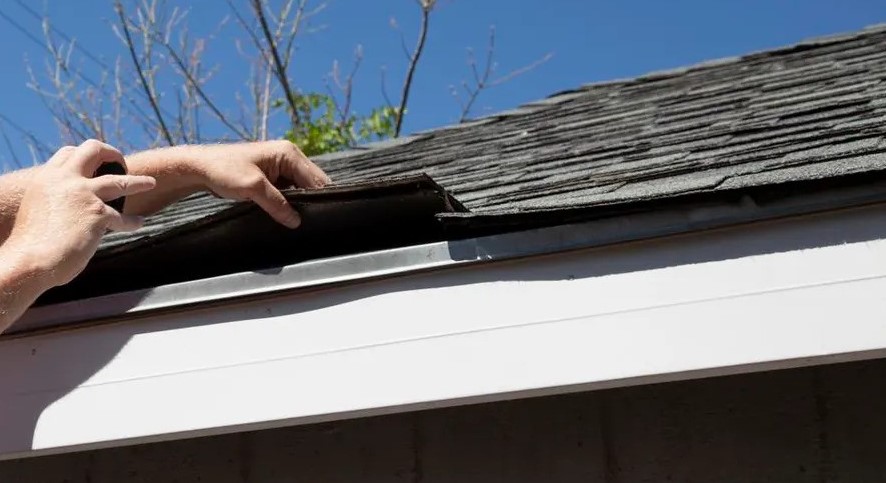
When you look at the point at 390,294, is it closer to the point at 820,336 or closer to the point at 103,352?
the point at 103,352

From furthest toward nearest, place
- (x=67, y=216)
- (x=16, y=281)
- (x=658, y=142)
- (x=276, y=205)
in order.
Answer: (x=658, y=142) < (x=276, y=205) < (x=67, y=216) < (x=16, y=281)

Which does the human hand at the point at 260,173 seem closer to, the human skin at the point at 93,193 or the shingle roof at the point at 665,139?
the human skin at the point at 93,193

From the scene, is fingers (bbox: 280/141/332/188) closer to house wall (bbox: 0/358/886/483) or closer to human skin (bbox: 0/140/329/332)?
human skin (bbox: 0/140/329/332)

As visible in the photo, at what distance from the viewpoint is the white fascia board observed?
1915mm

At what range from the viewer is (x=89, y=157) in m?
2.39

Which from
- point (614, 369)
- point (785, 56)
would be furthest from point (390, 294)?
point (785, 56)

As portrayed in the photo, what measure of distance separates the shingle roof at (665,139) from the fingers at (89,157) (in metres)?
0.88

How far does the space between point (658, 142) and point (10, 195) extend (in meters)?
1.98

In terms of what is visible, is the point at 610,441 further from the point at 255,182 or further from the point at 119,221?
the point at 119,221

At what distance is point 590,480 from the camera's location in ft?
7.91

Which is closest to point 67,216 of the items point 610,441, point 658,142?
point 610,441

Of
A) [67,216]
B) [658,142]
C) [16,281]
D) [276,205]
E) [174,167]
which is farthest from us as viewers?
[658,142]

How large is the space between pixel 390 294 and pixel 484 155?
6.98 feet

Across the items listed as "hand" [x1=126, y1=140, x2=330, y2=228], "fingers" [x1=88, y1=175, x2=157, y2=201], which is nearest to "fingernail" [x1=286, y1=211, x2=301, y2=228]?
"hand" [x1=126, y1=140, x2=330, y2=228]
